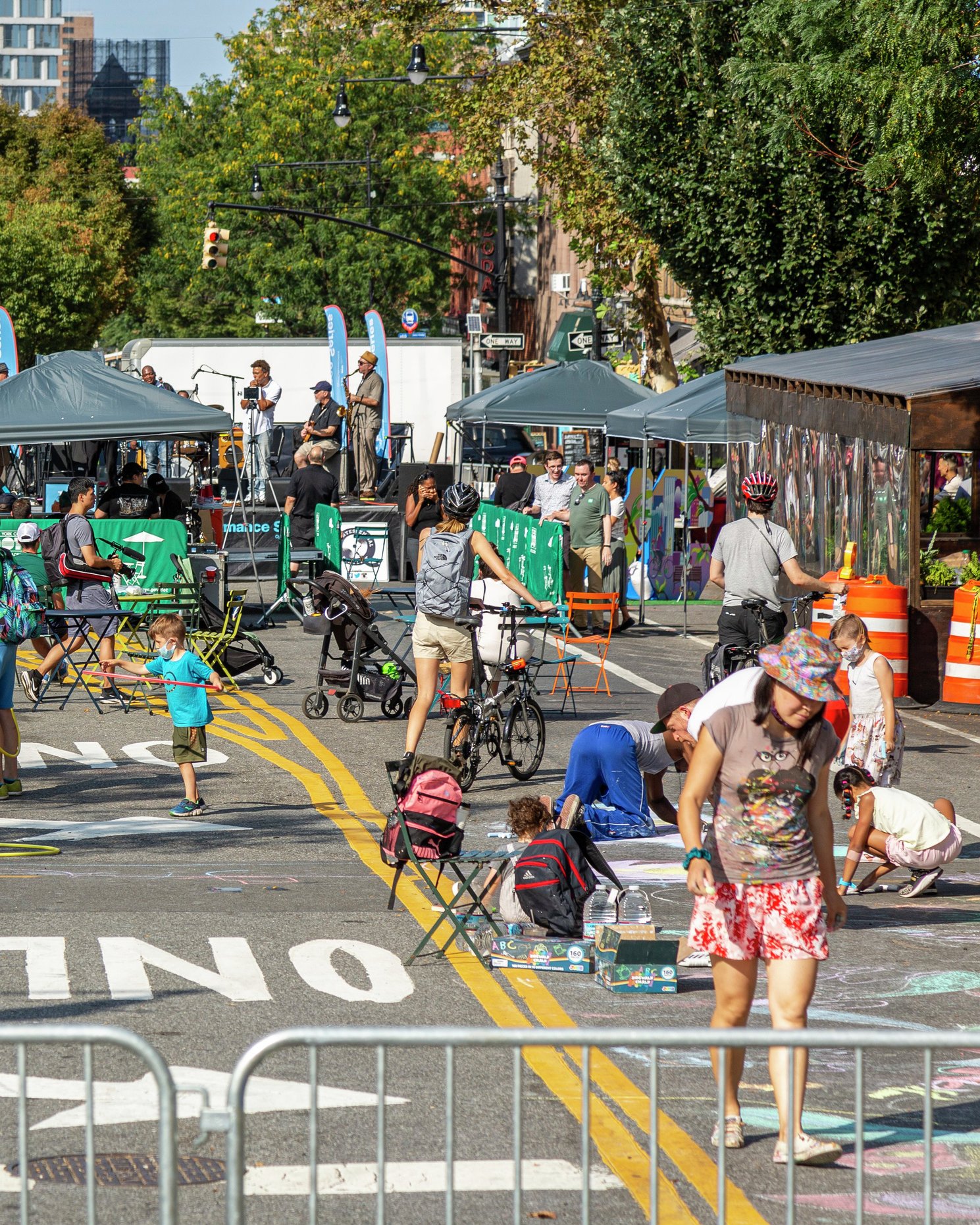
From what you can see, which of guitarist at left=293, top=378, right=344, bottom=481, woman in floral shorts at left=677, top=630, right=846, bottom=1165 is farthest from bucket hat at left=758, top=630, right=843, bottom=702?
guitarist at left=293, top=378, right=344, bottom=481

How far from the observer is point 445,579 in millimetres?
11953

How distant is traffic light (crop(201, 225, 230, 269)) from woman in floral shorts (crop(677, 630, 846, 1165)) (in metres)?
32.6

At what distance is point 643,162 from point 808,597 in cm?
1600

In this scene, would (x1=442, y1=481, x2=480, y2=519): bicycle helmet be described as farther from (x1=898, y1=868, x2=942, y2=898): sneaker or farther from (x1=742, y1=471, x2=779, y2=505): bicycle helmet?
(x1=898, y1=868, x2=942, y2=898): sneaker

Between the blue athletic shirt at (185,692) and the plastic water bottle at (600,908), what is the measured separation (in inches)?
138

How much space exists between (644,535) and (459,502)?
490 inches

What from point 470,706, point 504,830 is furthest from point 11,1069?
point 470,706

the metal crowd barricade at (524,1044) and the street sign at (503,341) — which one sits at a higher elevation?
the street sign at (503,341)

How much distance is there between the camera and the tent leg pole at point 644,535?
23.1 metres

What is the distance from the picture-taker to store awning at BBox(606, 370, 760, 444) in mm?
21766

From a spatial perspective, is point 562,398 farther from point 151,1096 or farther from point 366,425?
point 151,1096

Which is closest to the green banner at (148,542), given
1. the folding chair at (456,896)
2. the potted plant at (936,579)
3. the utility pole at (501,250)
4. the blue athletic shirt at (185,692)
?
the potted plant at (936,579)

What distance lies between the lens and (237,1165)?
395 cm

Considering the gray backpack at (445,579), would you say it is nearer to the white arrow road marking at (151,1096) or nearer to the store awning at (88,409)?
the white arrow road marking at (151,1096)
